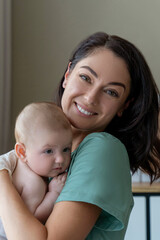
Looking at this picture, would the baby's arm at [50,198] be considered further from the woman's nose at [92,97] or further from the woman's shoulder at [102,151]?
the woman's nose at [92,97]

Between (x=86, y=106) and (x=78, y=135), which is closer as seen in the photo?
(x=86, y=106)

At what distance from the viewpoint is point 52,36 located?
9.98ft

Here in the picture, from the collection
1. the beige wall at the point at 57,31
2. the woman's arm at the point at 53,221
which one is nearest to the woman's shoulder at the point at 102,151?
the woman's arm at the point at 53,221

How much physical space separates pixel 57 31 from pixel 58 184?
2.19 m

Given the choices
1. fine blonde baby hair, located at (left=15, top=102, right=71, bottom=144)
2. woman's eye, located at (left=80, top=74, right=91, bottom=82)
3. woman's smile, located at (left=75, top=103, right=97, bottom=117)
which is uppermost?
woman's eye, located at (left=80, top=74, right=91, bottom=82)

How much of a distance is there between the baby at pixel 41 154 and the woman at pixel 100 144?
0.06 metres

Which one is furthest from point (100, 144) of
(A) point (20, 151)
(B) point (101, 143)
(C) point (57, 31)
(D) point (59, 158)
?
(C) point (57, 31)

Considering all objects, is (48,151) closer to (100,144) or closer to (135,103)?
(100,144)

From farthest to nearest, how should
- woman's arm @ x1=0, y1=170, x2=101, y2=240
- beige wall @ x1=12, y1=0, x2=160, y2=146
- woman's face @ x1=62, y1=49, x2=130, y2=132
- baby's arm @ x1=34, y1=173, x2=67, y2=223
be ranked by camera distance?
1. beige wall @ x1=12, y1=0, x2=160, y2=146
2. woman's face @ x1=62, y1=49, x2=130, y2=132
3. baby's arm @ x1=34, y1=173, x2=67, y2=223
4. woman's arm @ x1=0, y1=170, x2=101, y2=240

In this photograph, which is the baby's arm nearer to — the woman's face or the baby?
the baby

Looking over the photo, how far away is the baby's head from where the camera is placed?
3.36ft

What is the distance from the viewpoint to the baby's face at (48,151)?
1021mm

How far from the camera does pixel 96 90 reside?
1196mm

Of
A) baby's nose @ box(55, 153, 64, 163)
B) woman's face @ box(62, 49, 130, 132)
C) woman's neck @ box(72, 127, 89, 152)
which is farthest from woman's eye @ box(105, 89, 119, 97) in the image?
baby's nose @ box(55, 153, 64, 163)
